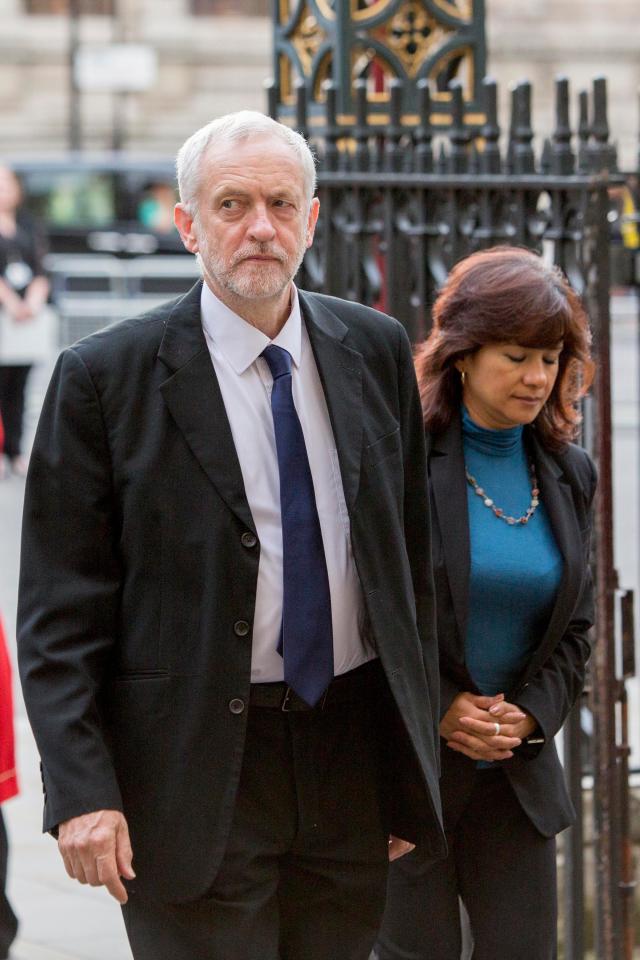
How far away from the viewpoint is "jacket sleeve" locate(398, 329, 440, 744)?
330 centimetres

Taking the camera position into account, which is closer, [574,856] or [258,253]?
[258,253]

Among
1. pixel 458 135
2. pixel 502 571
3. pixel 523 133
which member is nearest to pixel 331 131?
pixel 458 135

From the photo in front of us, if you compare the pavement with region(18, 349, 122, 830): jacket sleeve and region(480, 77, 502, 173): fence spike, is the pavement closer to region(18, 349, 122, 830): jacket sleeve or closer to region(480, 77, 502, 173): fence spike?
region(480, 77, 502, 173): fence spike

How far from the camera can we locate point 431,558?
11.0ft

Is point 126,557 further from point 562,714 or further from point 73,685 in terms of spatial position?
point 562,714

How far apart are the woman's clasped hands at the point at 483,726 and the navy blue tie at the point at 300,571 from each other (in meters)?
0.57

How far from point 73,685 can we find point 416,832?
2.20 feet

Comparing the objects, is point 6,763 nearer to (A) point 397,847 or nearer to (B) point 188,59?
(A) point 397,847

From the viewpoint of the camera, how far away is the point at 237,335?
3117mm

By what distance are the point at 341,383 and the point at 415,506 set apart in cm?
28

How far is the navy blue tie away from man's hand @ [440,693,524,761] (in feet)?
1.87

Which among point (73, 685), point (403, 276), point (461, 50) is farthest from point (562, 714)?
point (461, 50)

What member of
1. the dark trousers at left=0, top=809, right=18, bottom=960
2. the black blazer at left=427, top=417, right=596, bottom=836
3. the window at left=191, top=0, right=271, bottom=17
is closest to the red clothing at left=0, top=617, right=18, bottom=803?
the dark trousers at left=0, top=809, right=18, bottom=960

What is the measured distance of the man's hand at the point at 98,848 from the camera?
2.92 meters
